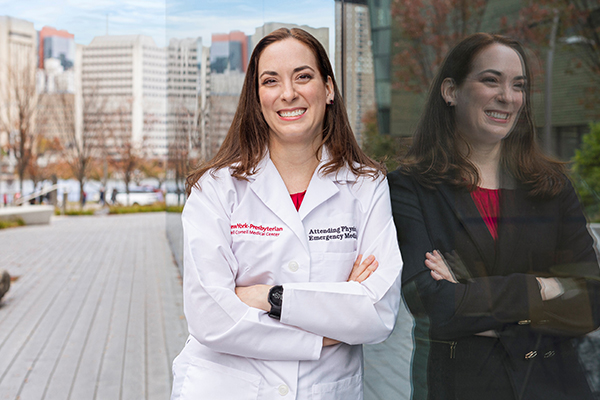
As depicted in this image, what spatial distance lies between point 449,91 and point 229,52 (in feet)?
12.2

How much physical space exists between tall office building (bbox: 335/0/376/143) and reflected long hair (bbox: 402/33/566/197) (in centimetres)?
56

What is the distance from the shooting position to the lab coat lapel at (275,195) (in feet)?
6.58

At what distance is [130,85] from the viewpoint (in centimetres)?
3953

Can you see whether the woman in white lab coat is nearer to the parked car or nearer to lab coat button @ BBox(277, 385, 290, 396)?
lab coat button @ BBox(277, 385, 290, 396)

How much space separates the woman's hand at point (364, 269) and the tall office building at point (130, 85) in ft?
101

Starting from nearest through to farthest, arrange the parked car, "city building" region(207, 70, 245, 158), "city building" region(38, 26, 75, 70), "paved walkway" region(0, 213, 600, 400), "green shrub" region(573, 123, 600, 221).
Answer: "green shrub" region(573, 123, 600, 221) → "paved walkway" region(0, 213, 600, 400) → "city building" region(207, 70, 245, 158) → "city building" region(38, 26, 75, 70) → the parked car

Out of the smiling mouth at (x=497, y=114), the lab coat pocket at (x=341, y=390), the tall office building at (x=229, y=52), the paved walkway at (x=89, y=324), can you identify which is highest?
the tall office building at (x=229, y=52)

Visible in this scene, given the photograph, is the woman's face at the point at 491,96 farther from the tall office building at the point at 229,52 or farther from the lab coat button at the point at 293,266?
the tall office building at the point at 229,52

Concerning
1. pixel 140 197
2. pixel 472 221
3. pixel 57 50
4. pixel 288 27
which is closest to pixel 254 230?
pixel 472 221

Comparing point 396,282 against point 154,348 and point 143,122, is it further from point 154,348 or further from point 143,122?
point 143,122

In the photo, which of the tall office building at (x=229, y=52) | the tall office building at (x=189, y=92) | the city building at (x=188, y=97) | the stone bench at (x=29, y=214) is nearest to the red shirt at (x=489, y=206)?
the tall office building at (x=229, y=52)

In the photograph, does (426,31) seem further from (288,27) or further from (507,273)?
(288,27)

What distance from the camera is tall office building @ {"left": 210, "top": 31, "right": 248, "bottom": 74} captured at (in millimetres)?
4910

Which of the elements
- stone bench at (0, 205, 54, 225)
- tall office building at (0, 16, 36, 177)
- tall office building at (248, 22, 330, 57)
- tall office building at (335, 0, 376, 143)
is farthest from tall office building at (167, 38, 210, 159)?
tall office building at (0, 16, 36, 177)
